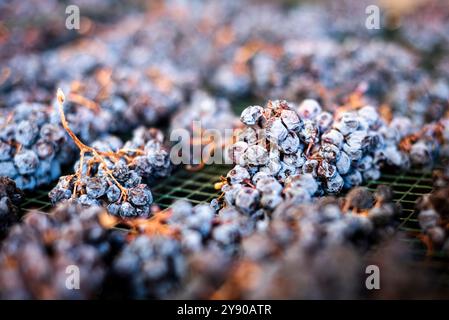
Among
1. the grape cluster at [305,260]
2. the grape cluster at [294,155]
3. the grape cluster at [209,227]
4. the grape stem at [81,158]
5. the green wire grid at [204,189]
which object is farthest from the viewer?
the green wire grid at [204,189]

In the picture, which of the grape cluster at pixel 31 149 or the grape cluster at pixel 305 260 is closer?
the grape cluster at pixel 305 260

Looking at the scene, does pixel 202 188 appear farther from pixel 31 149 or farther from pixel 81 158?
pixel 31 149

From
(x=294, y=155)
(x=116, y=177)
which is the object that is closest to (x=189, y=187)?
(x=116, y=177)

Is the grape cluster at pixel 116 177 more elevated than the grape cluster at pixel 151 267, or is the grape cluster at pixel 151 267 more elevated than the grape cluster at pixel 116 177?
the grape cluster at pixel 116 177

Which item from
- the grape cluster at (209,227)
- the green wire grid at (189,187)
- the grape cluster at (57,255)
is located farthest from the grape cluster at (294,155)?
the grape cluster at (57,255)

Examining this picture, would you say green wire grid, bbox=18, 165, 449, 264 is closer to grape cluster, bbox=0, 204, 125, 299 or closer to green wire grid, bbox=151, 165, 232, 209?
green wire grid, bbox=151, 165, 232, 209

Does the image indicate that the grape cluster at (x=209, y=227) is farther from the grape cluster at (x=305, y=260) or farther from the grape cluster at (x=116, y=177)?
the grape cluster at (x=116, y=177)
